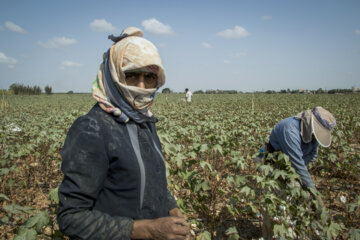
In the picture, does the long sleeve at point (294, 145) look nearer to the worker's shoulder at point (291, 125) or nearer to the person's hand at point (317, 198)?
the worker's shoulder at point (291, 125)

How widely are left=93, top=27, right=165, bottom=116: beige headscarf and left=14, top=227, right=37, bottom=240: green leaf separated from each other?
810mm

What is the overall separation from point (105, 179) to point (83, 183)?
0.11 metres

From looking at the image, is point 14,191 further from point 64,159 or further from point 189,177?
point 64,159

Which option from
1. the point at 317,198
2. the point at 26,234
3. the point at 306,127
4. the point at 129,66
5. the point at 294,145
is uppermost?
the point at 129,66

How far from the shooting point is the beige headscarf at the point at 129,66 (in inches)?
42.3

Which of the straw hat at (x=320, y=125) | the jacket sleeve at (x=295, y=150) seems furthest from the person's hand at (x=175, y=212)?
the straw hat at (x=320, y=125)

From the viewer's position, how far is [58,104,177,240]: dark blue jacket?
0.90 m

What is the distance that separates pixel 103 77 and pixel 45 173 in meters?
3.70

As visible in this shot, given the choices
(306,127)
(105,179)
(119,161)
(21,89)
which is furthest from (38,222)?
(21,89)

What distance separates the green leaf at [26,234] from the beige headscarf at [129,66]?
0.81 meters

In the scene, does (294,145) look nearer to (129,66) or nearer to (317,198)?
(317,198)

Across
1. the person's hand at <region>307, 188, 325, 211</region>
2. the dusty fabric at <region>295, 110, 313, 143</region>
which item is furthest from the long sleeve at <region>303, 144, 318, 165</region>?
the person's hand at <region>307, 188, 325, 211</region>

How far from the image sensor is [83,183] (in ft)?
2.94

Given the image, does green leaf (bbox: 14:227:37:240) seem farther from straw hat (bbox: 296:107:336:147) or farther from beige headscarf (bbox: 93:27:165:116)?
straw hat (bbox: 296:107:336:147)
